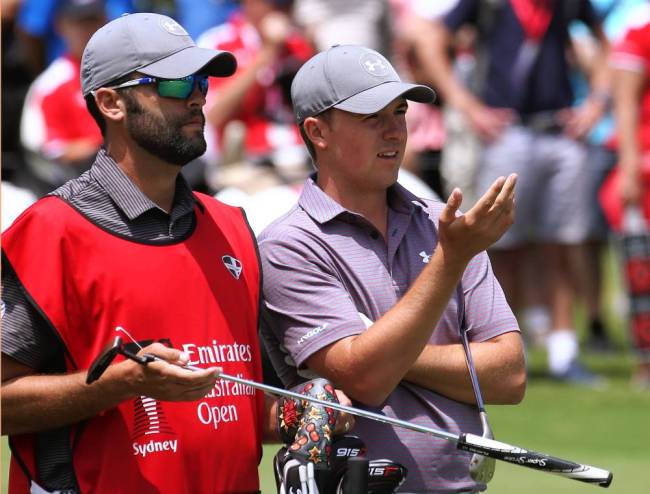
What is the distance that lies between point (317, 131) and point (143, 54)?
24.2 inches

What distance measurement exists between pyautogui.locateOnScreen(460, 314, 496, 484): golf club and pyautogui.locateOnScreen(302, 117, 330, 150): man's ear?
2.34ft

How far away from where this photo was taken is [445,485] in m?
4.27

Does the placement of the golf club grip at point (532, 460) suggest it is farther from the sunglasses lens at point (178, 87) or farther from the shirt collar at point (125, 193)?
the sunglasses lens at point (178, 87)

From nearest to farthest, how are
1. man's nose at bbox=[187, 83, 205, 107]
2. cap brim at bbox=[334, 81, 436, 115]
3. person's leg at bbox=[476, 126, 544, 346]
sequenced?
man's nose at bbox=[187, 83, 205, 107] < cap brim at bbox=[334, 81, 436, 115] < person's leg at bbox=[476, 126, 544, 346]

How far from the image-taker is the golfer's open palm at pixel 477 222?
155 inches

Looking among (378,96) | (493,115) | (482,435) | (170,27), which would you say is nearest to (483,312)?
(482,435)

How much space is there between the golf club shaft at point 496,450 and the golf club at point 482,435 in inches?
7.1

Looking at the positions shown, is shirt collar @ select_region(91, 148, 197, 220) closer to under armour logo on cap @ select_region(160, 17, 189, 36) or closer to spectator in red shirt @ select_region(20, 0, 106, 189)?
under armour logo on cap @ select_region(160, 17, 189, 36)

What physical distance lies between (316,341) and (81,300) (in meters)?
0.65

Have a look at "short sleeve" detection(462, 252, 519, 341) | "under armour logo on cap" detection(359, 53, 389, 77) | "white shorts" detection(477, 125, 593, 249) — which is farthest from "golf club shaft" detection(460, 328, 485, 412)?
"white shorts" detection(477, 125, 593, 249)

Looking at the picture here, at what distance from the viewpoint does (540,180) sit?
10.8 meters

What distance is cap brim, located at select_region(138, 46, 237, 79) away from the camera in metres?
4.17

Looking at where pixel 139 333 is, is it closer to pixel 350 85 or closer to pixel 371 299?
pixel 371 299

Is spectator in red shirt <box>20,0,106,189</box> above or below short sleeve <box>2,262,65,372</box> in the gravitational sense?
above
